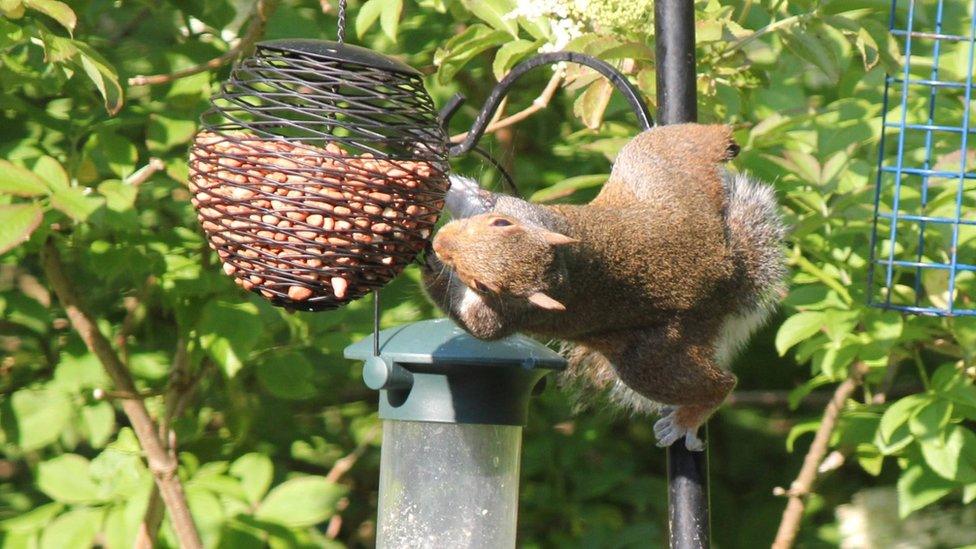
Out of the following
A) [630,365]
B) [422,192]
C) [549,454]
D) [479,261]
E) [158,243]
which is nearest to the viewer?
[422,192]

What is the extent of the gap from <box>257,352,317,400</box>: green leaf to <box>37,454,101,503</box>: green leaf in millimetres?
291

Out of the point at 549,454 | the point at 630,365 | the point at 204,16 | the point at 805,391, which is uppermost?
the point at 204,16

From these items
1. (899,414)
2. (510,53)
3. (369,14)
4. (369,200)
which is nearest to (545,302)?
(369,200)

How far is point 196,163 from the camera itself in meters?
1.15

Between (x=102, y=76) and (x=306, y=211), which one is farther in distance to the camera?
(x=102, y=76)

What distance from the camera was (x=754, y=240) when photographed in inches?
57.9

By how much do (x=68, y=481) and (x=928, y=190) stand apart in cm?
132

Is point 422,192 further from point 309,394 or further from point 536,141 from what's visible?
point 536,141

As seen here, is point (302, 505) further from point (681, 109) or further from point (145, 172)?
point (681, 109)

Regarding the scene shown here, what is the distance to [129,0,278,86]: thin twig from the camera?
1805 millimetres

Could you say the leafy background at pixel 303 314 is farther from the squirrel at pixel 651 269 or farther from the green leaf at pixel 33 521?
the squirrel at pixel 651 269

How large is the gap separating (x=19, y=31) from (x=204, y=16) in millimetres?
439

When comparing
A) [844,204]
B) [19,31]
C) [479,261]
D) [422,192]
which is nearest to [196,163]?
[422,192]

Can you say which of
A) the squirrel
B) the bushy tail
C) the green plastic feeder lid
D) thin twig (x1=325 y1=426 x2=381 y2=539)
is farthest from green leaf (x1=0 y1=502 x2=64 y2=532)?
the bushy tail
